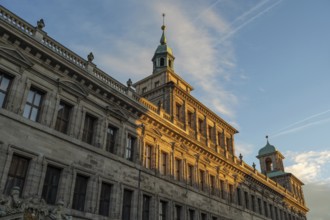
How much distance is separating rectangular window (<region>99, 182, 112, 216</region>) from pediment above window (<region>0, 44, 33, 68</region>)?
8215mm

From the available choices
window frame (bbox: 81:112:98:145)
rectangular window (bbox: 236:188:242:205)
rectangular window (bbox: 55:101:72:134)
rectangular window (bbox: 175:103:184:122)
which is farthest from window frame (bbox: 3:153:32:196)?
rectangular window (bbox: 236:188:242:205)

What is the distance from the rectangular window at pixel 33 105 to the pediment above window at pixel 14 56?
57.2 inches

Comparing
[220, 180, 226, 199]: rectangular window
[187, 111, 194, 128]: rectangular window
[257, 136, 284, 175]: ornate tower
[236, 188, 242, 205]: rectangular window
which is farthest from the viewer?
[257, 136, 284, 175]: ornate tower

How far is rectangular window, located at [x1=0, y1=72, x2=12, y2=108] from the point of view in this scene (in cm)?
1672

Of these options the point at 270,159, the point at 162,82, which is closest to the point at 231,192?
the point at 162,82

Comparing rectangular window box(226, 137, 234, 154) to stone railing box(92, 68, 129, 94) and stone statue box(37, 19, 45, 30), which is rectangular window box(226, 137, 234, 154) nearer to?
stone railing box(92, 68, 129, 94)

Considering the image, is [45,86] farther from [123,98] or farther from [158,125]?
[158,125]

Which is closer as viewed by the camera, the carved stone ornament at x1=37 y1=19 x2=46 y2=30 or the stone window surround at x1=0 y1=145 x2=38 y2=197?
the stone window surround at x1=0 y1=145 x2=38 y2=197

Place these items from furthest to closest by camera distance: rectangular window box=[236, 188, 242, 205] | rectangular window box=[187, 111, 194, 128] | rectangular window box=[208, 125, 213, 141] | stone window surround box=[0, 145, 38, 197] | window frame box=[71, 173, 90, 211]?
rectangular window box=[236, 188, 242, 205], rectangular window box=[208, 125, 213, 141], rectangular window box=[187, 111, 194, 128], window frame box=[71, 173, 90, 211], stone window surround box=[0, 145, 38, 197]

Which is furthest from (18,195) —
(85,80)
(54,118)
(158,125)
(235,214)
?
(235,214)

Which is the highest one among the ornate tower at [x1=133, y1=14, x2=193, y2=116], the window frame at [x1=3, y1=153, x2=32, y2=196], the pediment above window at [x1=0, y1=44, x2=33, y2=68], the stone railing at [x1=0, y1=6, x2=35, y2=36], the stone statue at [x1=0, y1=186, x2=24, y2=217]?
the ornate tower at [x1=133, y1=14, x2=193, y2=116]

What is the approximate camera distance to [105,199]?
20.3 m

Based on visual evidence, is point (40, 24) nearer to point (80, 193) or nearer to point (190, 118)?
point (80, 193)

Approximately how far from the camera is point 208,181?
3092 cm
